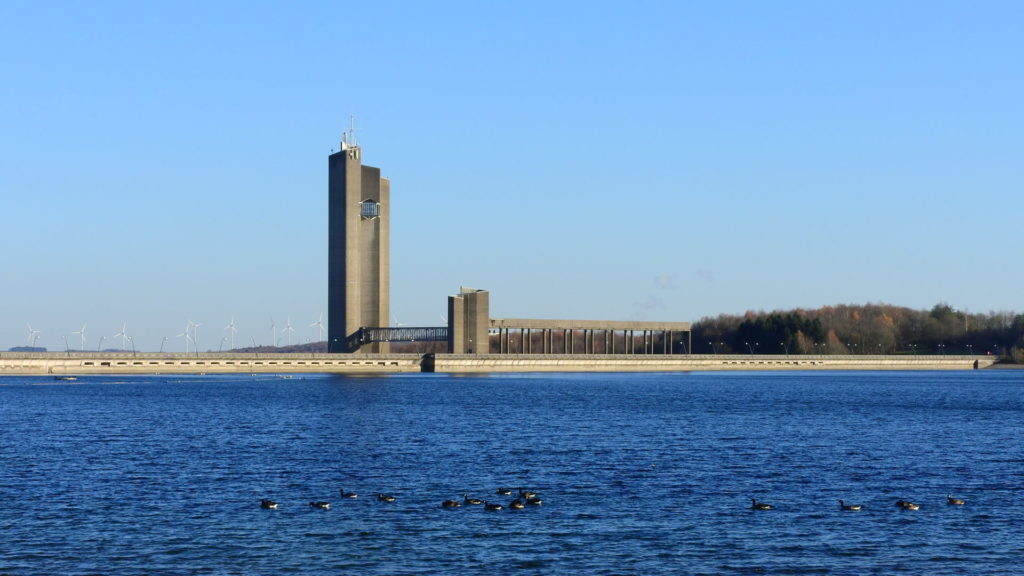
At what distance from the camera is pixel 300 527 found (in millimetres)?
40125

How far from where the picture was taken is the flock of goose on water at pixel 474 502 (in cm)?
4375

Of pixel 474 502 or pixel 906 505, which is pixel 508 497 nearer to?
pixel 474 502

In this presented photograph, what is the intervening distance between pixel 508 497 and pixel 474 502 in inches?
89.7

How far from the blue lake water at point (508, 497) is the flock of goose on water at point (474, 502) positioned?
43cm

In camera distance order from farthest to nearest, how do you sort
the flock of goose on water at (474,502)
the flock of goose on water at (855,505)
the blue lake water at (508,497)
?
the flock of goose on water at (474,502) → the flock of goose on water at (855,505) → the blue lake water at (508,497)

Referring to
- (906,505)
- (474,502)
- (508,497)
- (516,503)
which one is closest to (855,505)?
(906,505)

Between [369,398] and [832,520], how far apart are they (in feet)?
295

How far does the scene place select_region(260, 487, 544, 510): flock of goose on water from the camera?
144ft

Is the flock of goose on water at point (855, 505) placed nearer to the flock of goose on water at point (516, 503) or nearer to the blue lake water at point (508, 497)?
the flock of goose on water at point (516, 503)

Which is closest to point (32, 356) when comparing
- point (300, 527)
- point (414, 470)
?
point (414, 470)

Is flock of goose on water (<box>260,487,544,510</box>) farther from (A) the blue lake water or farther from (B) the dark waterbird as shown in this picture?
(B) the dark waterbird

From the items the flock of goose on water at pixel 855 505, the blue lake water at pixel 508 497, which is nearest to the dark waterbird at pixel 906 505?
the flock of goose on water at pixel 855 505

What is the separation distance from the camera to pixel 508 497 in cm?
4650

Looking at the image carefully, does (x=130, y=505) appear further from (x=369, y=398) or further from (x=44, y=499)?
(x=369, y=398)
